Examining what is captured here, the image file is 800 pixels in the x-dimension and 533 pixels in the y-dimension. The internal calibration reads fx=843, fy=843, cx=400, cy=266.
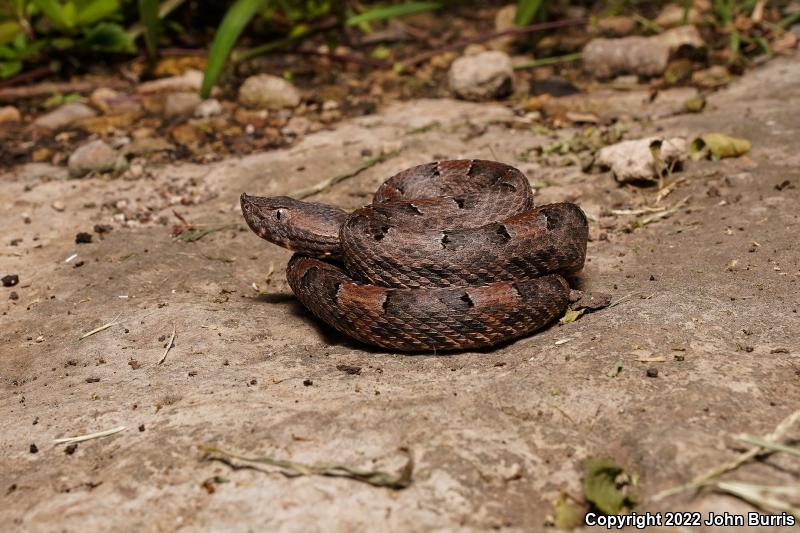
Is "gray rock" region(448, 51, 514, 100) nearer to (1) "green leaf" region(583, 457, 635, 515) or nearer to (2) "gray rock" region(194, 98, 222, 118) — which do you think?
(2) "gray rock" region(194, 98, 222, 118)

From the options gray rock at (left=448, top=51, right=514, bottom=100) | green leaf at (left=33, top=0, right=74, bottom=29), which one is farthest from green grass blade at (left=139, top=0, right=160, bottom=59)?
gray rock at (left=448, top=51, right=514, bottom=100)

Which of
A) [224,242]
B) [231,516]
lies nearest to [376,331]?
[231,516]

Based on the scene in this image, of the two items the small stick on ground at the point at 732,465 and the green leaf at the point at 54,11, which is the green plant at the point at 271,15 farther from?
the small stick on ground at the point at 732,465

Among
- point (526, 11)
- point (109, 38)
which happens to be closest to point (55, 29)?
point (109, 38)

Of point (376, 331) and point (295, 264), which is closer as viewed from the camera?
point (376, 331)

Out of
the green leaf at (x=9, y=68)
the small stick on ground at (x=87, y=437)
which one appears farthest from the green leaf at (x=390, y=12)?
the small stick on ground at (x=87, y=437)

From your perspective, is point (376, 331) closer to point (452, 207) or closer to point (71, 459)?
point (452, 207)
